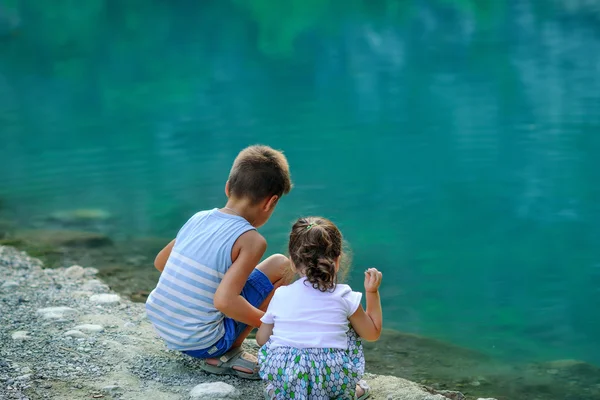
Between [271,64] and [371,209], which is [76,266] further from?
[271,64]

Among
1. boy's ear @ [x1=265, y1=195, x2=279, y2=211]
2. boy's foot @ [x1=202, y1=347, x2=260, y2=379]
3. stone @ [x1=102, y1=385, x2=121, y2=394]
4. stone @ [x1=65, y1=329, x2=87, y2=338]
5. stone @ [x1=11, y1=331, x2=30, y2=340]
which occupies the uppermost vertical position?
boy's ear @ [x1=265, y1=195, x2=279, y2=211]

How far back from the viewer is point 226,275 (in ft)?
8.82

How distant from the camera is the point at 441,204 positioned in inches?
269

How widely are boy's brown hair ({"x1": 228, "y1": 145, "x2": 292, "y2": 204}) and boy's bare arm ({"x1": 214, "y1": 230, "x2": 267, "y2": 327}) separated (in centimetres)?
16

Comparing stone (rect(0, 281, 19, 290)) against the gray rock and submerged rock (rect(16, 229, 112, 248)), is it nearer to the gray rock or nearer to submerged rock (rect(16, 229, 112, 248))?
the gray rock

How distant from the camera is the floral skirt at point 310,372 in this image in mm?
2492

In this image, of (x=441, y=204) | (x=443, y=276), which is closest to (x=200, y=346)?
(x=443, y=276)

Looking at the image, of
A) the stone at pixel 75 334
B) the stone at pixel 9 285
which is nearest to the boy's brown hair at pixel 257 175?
the stone at pixel 75 334

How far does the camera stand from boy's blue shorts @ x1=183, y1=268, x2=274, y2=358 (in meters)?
2.83

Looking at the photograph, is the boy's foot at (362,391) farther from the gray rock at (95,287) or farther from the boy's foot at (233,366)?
the gray rock at (95,287)

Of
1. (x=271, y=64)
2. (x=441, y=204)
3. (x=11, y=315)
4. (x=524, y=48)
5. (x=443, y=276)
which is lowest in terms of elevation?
(x=11, y=315)

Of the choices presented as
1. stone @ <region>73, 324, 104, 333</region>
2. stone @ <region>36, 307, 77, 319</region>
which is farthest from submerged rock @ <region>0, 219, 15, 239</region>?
stone @ <region>73, 324, 104, 333</region>

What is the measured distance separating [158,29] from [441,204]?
1216 centimetres

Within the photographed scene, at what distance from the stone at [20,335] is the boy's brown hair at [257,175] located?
1.12 m
